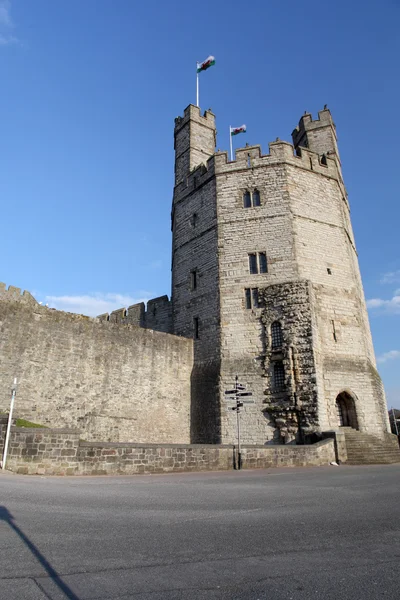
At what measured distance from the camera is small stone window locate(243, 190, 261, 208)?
18.3 metres

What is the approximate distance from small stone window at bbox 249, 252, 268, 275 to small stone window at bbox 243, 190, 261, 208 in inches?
104

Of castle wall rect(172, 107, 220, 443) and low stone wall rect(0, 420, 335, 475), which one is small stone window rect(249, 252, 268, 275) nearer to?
castle wall rect(172, 107, 220, 443)

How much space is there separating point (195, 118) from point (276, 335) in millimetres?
14415

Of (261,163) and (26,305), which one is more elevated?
(261,163)

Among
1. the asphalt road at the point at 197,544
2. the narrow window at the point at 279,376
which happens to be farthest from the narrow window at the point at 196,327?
the asphalt road at the point at 197,544

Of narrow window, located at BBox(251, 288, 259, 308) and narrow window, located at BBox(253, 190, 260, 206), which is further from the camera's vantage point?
narrow window, located at BBox(253, 190, 260, 206)

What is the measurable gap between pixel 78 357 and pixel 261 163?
1251cm

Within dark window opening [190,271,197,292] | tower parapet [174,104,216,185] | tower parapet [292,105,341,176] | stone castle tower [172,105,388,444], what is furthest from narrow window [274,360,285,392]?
tower parapet [292,105,341,176]

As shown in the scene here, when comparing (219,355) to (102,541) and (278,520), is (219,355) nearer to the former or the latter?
(278,520)

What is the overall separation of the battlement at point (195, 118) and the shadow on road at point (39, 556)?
880 inches

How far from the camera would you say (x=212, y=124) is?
77.6ft

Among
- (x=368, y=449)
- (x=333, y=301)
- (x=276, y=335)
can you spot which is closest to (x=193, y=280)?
(x=276, y=335)

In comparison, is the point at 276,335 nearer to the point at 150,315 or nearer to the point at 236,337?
the point at 236,337

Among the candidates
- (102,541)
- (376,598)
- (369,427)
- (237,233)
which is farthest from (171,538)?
(237,233)
